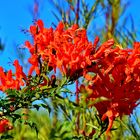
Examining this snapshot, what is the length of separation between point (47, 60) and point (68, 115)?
539 mm

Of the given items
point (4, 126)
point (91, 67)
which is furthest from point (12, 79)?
point (91, 67)

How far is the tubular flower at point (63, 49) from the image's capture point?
1409 millimetres

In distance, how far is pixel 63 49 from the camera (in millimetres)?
1464

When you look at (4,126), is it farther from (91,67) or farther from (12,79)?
(91,67)

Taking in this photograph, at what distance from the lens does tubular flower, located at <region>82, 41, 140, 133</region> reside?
4.75ft

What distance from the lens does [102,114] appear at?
1514mm

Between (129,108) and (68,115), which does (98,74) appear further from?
(68,115)

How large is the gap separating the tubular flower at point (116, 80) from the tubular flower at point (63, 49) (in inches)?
1.7

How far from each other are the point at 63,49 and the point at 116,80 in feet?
0.72

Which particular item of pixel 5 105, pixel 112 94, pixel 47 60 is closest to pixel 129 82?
pixel 112 94

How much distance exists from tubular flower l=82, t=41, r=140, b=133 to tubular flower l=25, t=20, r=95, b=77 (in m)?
0.04

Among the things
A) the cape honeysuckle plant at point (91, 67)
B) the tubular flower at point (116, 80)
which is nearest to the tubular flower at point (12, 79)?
the cape honeysuckle plant at point (91, 67)

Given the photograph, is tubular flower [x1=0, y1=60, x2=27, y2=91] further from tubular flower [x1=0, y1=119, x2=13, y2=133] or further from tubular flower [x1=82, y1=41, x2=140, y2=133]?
tubular flower [x1=82, y1=41, x2=140, y2=133]

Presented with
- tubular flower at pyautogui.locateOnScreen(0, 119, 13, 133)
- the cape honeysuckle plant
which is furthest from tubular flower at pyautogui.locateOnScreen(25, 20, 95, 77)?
tubular flower at pyautogui.locateOnScreen(0, 119, 13, 133)
